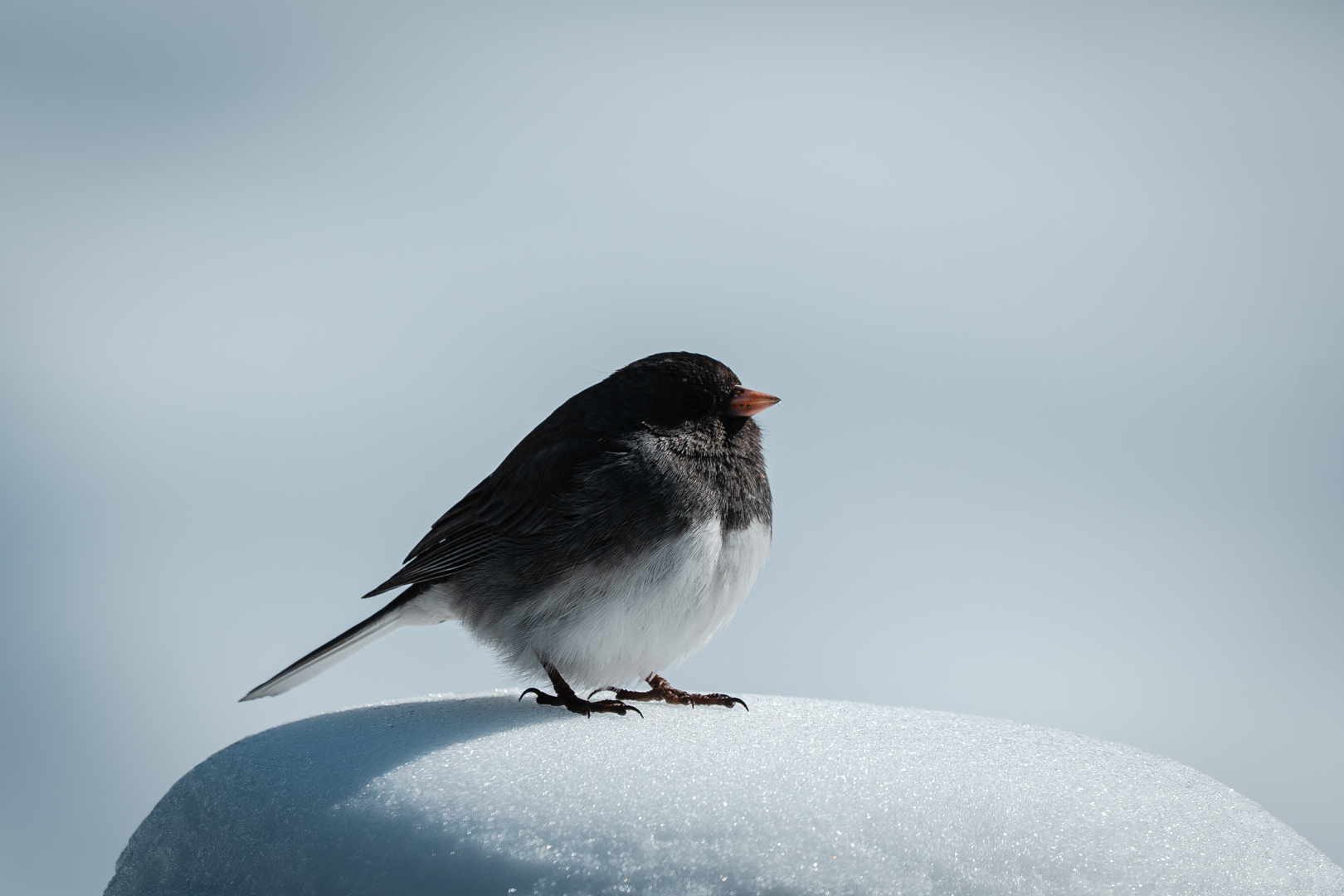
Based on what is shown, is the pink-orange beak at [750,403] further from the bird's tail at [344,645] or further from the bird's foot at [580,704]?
the bird's tail at [344,645]

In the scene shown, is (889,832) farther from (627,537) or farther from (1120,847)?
(627,537)

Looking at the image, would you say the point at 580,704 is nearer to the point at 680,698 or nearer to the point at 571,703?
the point at 571,703

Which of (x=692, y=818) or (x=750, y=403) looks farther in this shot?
(x=750, y=403)

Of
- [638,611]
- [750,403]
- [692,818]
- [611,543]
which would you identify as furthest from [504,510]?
[692,818]

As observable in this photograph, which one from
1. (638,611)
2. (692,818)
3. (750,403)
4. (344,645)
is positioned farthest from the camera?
(344,645)

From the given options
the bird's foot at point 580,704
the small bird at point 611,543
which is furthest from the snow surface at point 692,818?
the small bird at point 611,543

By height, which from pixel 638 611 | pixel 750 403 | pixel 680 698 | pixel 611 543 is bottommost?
pixel 680 698

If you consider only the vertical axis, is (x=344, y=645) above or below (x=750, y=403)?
below

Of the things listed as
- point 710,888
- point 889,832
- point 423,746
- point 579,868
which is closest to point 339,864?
point 423,746
